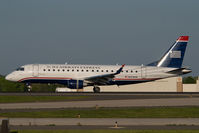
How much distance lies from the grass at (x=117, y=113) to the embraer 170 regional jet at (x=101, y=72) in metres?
22.5

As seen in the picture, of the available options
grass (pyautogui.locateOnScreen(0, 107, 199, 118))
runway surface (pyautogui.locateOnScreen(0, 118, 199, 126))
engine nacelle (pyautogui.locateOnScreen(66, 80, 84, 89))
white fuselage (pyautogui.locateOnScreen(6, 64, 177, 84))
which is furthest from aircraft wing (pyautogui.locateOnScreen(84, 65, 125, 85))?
runway surface (pyautogui.locateOnScreen(0, 118, 199, 126))

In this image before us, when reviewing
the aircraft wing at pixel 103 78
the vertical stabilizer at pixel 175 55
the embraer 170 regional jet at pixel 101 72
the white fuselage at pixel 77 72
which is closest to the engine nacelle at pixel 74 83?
the embraer 170 regional jet at pixel 101 72

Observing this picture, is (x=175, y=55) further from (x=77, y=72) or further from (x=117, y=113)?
(x=117, y=113)

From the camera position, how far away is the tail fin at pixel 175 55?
6456 cm

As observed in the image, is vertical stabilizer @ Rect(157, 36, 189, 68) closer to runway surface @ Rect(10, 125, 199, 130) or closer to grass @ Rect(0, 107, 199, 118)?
grass @ Rect(0, 107, 199, 118)

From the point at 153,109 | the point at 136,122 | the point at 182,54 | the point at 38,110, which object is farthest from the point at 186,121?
the point at 182,54

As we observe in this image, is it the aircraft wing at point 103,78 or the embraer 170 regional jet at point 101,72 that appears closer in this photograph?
the embraer 170 regional jet at point 101,72

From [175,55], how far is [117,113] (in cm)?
3225

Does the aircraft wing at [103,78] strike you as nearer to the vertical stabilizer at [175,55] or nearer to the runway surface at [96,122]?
the vertical stabilizer at [175,55]

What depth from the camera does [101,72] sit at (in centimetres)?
6112

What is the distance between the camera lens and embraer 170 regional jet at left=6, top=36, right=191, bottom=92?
5875 centimetres

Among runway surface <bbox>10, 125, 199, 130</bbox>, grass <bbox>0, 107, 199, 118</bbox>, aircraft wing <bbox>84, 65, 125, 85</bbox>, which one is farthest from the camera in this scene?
aircraft wing <bbox>84, 65, 125, 85</bbox>

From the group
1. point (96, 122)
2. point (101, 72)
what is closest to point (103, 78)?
point (101, 72)

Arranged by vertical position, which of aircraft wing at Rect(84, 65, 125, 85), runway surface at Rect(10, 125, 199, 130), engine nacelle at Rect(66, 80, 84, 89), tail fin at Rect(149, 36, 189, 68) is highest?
tail fin at Rect(149, 36, 189, 68)
